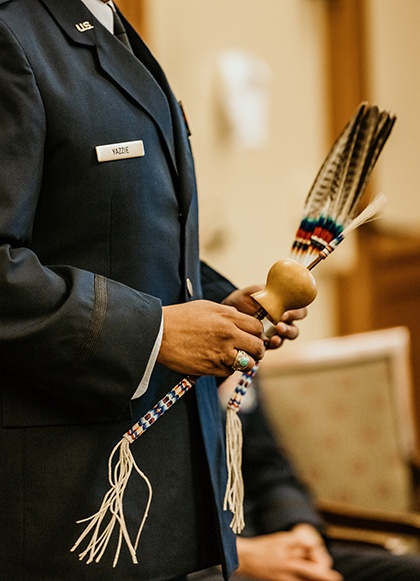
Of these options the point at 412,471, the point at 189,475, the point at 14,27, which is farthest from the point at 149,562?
the point at 412,471

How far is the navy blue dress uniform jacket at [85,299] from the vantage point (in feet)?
3.27

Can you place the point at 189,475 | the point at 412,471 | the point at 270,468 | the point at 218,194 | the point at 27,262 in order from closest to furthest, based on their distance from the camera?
the point at 27,262 → the point at 189,475 → the point at 270,468 → the point at 412,471 → the point at 218,194

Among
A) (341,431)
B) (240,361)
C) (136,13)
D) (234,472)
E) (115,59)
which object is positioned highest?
(136,13)

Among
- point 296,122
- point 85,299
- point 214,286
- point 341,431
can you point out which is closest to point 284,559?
point 341,431

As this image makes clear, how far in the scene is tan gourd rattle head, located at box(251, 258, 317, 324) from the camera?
107 centimetres

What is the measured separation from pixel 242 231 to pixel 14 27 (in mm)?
2208

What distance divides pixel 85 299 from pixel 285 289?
0.24m

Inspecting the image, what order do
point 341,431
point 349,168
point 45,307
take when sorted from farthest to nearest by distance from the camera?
1. point 341,431
2. point 349,168
3. point 45,307

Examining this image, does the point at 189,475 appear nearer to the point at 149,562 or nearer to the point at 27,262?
the point at 149,562

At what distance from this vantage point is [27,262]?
0.99m

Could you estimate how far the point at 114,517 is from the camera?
1.05 m

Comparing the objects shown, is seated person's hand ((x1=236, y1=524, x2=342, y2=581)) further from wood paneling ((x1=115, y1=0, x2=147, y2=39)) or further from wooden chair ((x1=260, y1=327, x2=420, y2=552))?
wood paneling ((x1=115, y1=0, x2=147, y2=39))

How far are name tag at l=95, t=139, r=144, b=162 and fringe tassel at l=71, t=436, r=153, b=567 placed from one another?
327 mm

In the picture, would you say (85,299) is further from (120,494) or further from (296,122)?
(296,122)
